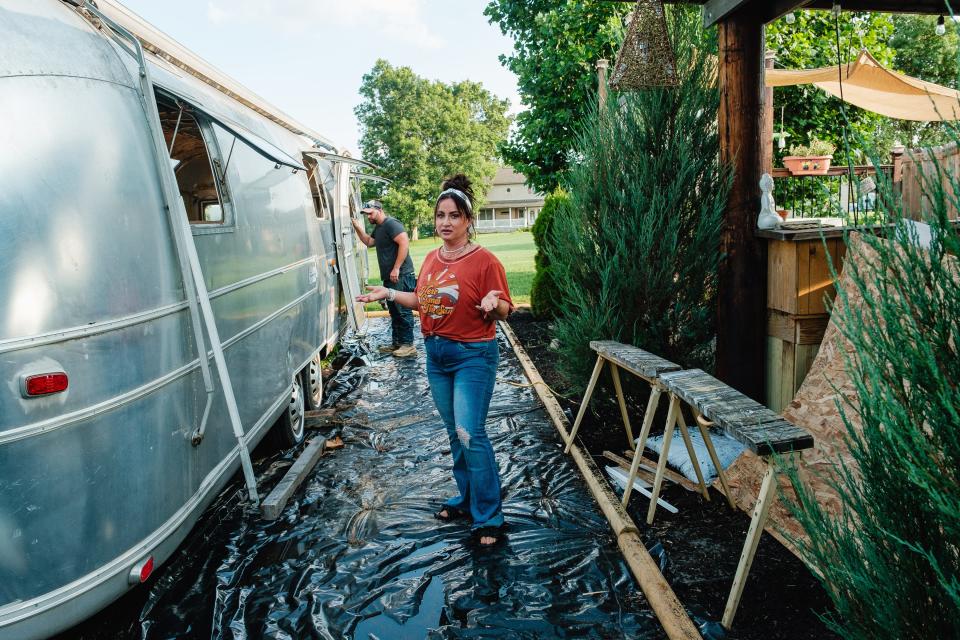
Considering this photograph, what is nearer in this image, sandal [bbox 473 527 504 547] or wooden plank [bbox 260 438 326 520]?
sandal [bbox 473 527 504 547]

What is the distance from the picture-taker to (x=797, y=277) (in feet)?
15.2

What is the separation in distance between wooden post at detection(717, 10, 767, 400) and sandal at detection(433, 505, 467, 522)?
246 cm

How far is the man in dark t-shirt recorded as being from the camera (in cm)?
921

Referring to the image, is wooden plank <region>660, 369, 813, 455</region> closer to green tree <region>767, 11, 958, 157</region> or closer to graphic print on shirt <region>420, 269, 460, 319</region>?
graphic print on shirt <region>420, 269, 460, 319</region>

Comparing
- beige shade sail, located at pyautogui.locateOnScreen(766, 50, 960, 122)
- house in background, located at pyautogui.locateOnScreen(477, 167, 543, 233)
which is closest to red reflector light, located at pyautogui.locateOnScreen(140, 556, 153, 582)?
beige shade sail, located at pyautogui.locateOnScreen(766, 50, 960, 122)

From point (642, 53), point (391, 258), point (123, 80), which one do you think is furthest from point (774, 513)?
point (391, 258)

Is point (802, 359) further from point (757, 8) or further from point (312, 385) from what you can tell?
point (312, 385)

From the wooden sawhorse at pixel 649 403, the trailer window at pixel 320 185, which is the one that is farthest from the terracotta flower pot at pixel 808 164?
the trailer window at pixel 320 185

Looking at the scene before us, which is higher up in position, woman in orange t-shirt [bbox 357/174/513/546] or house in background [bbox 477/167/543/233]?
house in background [bbox 477/167/543/233]

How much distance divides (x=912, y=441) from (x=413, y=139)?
1798 inches

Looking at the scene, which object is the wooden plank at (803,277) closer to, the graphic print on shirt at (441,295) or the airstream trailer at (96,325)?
the graphic print on shirt at (441,295)

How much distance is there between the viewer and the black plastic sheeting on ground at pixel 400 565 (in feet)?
10.3


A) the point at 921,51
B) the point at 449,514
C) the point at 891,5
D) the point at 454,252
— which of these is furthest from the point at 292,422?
the point at 921,51

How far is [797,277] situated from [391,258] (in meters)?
6.03
